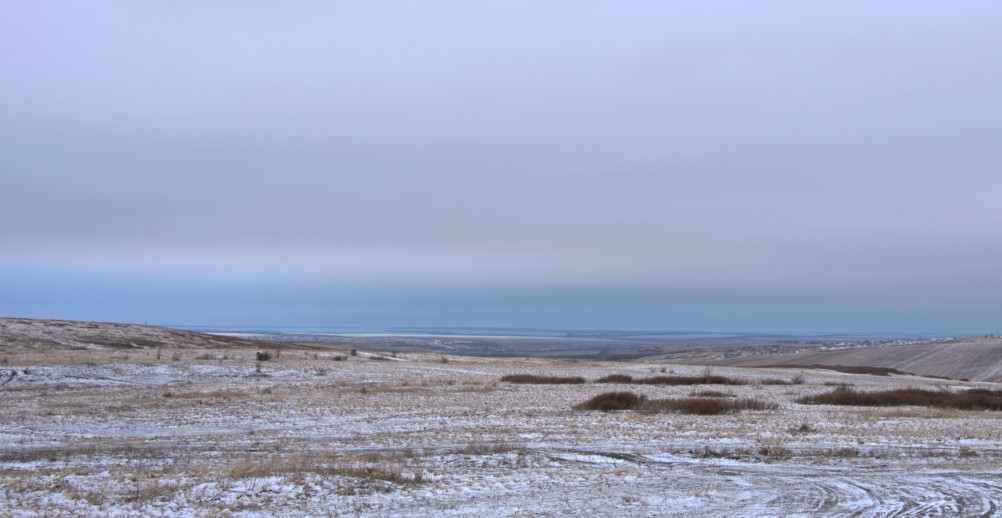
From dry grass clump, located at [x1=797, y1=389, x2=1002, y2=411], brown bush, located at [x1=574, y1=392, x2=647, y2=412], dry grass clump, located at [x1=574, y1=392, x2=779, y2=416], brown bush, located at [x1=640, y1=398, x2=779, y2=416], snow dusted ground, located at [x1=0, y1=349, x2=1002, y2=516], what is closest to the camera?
snow dusted ground, located at [x1=0, y1=349, x2=1002, y2=516]

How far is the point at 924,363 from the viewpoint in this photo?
252 feet

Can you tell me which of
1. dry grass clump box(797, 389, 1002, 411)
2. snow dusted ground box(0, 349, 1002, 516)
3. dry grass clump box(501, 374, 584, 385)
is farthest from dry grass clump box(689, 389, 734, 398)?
dry grass clump box(501, 374, 584, 385)

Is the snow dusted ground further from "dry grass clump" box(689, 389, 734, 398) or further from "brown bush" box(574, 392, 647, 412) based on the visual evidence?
"dry grass clump" box(689, 389, 734, 398)

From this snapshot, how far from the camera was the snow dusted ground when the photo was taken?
1077 cm

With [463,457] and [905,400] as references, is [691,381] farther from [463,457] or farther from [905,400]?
[463,457]

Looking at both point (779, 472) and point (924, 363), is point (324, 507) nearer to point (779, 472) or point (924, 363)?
point (779, 472)

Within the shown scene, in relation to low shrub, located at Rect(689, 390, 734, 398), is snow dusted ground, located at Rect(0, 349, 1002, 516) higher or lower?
higher

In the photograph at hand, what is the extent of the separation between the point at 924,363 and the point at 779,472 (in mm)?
74679

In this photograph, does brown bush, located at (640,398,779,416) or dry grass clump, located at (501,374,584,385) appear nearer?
brown bush, located at (640,398,779,416)

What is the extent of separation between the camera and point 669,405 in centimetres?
2544

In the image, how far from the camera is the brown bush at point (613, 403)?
24.9 meters

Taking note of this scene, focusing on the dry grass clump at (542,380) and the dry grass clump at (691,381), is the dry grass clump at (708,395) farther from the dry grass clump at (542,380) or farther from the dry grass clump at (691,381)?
the dry grass clump at (691,381)

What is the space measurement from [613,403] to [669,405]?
1.93 m

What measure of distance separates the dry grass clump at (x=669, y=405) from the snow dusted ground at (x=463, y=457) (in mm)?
876
